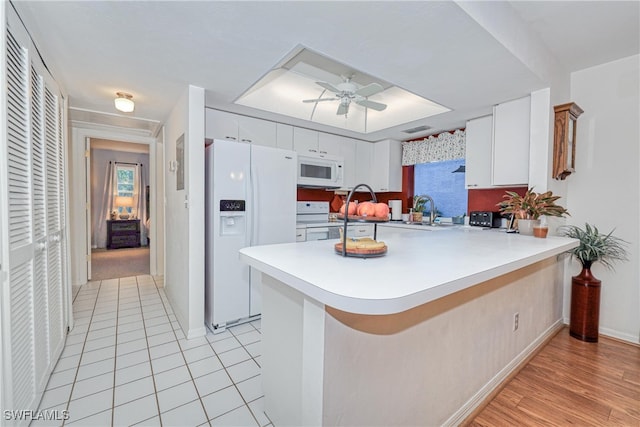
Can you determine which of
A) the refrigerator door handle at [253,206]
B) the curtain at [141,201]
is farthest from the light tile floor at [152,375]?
the curtain at [141,201]

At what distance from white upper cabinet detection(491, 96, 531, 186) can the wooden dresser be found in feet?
24.2

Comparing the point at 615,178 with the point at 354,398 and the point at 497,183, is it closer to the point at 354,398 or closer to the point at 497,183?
the point at 497,183

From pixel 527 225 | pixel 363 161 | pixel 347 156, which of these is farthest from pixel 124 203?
pixel 527 225

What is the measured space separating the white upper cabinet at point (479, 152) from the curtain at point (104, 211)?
24.8ft

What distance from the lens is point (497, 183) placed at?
287cm

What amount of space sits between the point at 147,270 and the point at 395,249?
4.69 metres

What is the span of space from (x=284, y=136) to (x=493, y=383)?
320cm

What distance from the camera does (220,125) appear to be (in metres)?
3.14

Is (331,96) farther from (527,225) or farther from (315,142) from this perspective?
(527,225)

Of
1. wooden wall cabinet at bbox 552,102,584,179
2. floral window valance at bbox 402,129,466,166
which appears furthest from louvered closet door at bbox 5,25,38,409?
floral window valance at bbox 402,129,466,166

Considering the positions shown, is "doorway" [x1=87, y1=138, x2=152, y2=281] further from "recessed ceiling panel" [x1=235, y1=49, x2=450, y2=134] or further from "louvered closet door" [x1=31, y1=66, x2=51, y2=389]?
"louvered closet door" [x1=31, y1=66, x2=51, y2=389]

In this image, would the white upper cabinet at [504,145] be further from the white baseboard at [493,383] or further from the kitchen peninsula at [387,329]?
the white baseboard at [493,383]

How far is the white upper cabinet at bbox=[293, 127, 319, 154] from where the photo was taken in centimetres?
375

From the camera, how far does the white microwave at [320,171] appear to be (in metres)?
3.68
